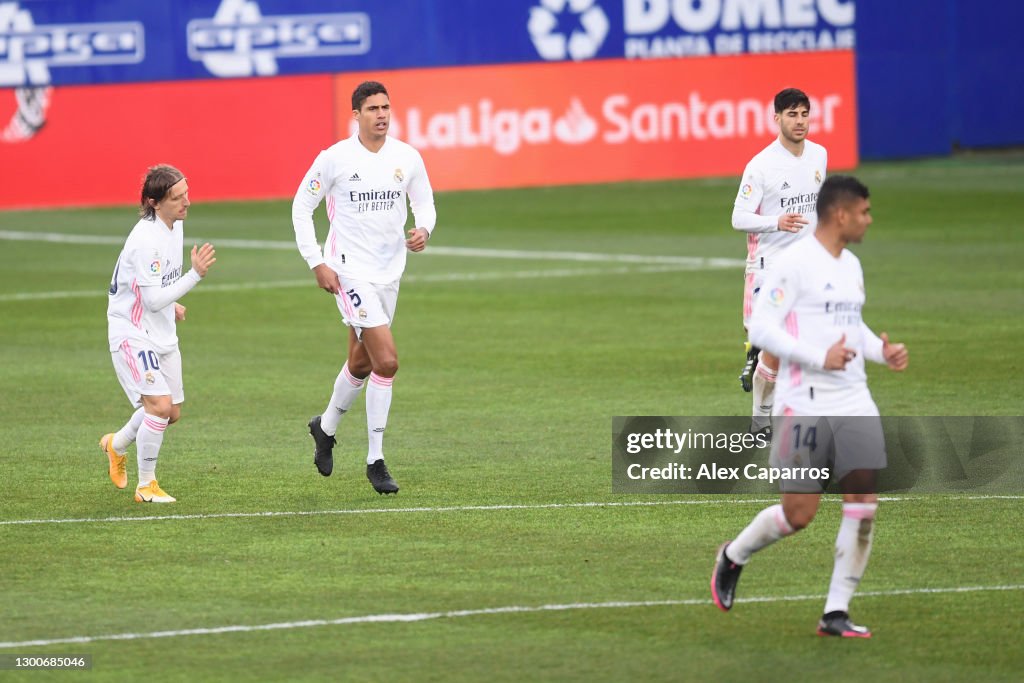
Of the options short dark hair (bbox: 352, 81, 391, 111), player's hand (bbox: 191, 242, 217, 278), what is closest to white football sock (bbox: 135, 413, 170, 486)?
player's hand (bbox: 191, 242, 217, 278)

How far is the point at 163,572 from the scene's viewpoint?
9.21 m

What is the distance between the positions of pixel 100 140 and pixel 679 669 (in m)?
26.5

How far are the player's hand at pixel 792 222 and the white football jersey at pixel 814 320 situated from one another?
4326 mm

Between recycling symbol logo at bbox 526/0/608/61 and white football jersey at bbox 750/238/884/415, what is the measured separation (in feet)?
98.4

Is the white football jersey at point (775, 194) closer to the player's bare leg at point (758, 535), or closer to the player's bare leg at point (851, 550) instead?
the player's bare leg at point (758, 535)

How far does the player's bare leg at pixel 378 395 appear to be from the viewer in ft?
36.8

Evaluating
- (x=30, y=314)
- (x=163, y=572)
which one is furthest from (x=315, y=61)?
(x=163, y=572)

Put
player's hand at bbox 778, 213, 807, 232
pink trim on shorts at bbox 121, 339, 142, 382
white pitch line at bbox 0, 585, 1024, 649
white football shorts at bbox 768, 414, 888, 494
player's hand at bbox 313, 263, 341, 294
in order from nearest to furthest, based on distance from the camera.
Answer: white football shorts at bbox 768, 414, 888, 494 < white pitch line at bbox 0, 585, 1024, 649 < pink trim on shorts at bbox 121, 339, 142, 382 < player's hand at bbox 313, 263, 341, 294 < player's hand at bbox 778, 213, 807, 232

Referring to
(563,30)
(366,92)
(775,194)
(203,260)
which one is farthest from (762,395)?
(563,30)

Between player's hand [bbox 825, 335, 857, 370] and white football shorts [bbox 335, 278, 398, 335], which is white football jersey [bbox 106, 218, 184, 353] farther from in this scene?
player's hand [bbox 825, 335, 857, 370]

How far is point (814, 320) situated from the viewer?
7.96 m

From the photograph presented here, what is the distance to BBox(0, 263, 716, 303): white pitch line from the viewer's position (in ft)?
72.3
